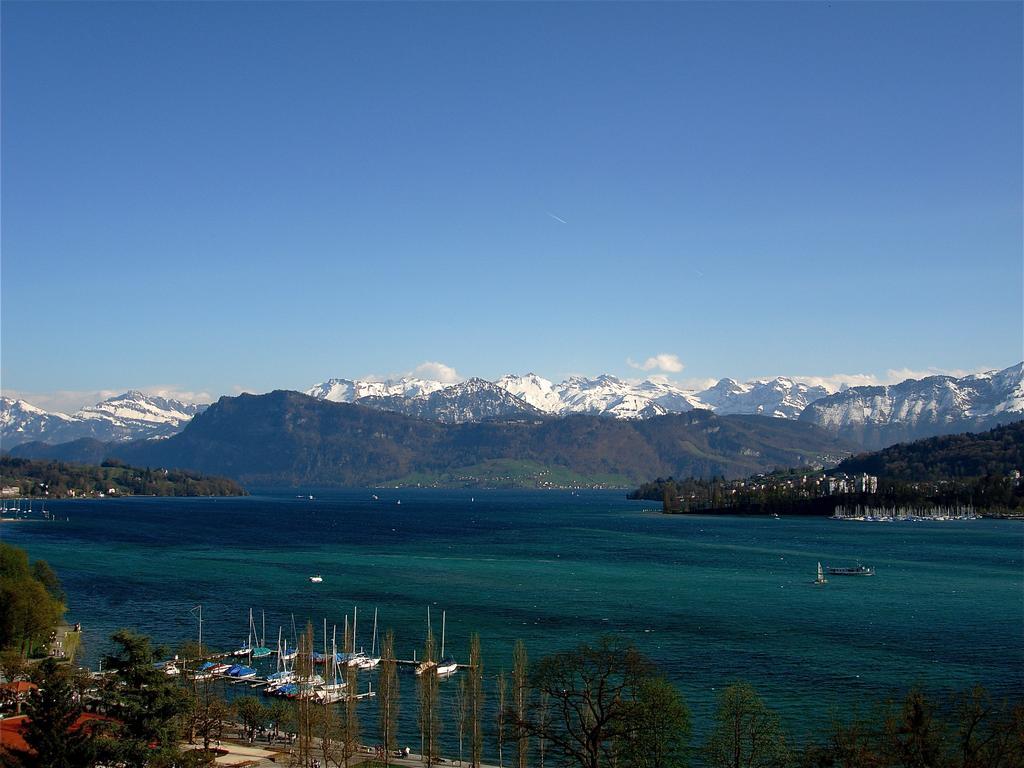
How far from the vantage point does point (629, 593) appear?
83.4 m

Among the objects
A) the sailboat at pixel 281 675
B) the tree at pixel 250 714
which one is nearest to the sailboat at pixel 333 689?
the sailboat at pixel 281 675

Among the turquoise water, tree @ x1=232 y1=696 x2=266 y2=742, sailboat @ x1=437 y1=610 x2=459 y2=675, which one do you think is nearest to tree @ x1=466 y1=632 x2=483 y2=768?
the turquoise water

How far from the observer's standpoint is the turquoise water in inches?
2167

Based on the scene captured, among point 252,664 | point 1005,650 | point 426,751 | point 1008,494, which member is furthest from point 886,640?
point 1008,494

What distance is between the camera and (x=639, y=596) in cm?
8162

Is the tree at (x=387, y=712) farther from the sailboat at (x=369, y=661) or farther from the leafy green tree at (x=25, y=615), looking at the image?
the leafy green tree at (x=25, y=615)

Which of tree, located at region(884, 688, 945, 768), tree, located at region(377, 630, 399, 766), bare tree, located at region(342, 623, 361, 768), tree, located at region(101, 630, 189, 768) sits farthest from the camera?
tree, located at region(377, 630, 399, 766)

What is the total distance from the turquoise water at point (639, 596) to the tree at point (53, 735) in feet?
70.5

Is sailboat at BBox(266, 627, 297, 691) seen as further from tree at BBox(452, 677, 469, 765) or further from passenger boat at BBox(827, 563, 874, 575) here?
passenger boat at BBox(827, 563, 874, 575)

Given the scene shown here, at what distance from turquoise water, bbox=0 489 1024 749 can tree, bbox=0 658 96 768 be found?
21.5 m

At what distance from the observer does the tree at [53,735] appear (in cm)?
2941

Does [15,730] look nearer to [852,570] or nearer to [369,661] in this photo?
[369,661]

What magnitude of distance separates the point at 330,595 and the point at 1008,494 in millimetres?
165055

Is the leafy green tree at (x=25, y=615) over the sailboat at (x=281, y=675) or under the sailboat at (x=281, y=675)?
over
